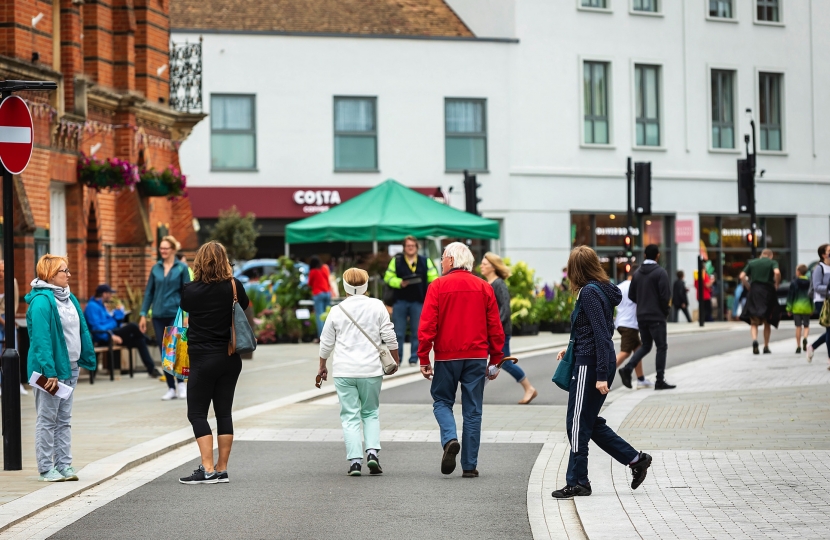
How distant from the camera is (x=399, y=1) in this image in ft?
140

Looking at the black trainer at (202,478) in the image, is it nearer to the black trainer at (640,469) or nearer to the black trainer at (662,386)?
the black trainer at (640,469)

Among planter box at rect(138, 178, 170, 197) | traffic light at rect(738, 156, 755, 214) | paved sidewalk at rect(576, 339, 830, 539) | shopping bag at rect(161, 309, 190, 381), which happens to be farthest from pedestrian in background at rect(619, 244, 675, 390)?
traffic light at rect(738, 156, 755, 214)

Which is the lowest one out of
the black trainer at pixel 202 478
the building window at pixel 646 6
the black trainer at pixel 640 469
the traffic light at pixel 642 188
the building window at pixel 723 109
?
the black trainer at pixel 202 478

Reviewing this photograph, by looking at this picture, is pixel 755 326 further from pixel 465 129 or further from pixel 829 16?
pixel 829 16

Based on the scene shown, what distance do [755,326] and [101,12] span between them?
12.0 metres

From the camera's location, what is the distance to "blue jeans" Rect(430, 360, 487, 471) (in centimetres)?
1016

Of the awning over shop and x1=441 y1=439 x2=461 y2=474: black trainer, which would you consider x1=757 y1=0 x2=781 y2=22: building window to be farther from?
x1=441 y1=439 x2=461 y2=474: black trainer

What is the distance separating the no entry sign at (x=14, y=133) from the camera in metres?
10.4

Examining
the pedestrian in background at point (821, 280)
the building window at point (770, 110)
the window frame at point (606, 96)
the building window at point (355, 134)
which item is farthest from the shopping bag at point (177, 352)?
the building window at point (770, 110)

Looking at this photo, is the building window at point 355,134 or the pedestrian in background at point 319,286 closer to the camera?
the pedestrian in background at point 319,286

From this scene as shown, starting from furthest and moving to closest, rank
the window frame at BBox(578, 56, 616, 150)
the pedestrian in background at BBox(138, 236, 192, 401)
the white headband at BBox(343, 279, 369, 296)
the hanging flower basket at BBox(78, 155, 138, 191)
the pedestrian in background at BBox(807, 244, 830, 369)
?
the window frame at BBox(578, 56, 616, 150) → the hanging flower basket at BBox(78, 155, 138, 191) → the pedestrian in background at BBox(807, 244, 830, 369) → the pedestrian in background at BBox(138, 236, 192, 401) → the white headband at BBox(343, 279, 369, 296)

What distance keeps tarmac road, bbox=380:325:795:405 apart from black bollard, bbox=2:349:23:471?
6.42 meters

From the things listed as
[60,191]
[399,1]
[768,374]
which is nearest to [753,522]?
[768,374]

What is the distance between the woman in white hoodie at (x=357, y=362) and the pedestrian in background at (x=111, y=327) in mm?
9271
